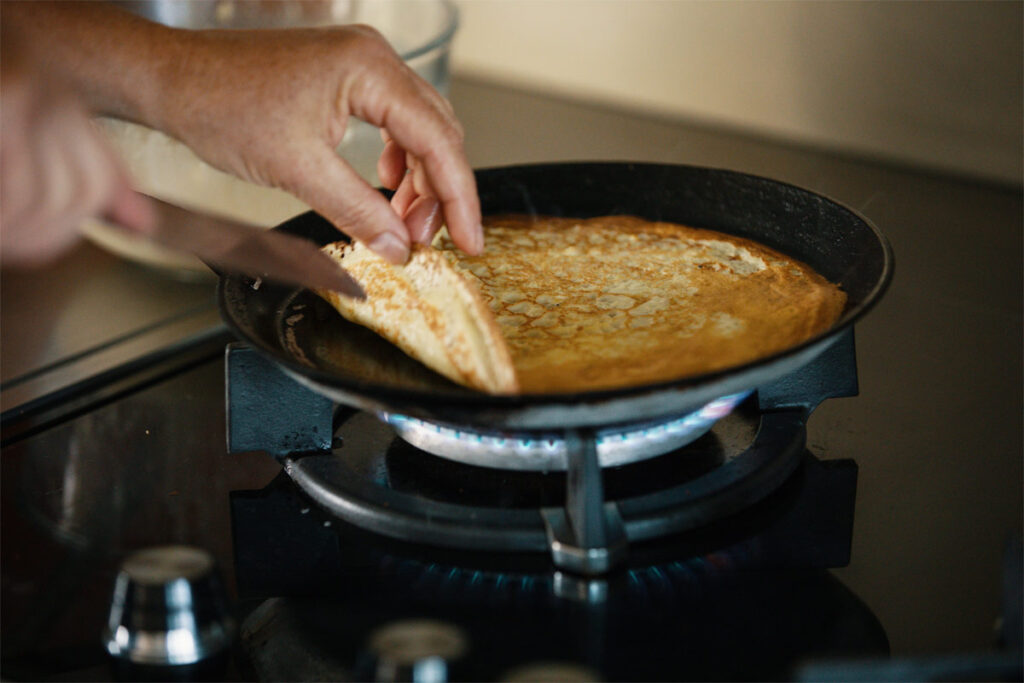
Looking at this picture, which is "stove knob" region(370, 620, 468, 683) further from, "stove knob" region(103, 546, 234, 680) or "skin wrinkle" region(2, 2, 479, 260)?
"skin wrinkle" region(2, 2, 479, 260)

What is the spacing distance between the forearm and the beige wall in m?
0.97

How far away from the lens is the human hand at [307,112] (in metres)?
0.94

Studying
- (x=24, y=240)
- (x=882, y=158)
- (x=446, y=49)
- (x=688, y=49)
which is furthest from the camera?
(x=688, y=49)

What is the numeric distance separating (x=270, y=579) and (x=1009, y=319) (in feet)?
3.04

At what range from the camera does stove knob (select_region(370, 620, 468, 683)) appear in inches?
27.2

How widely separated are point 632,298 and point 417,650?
18.8 inches

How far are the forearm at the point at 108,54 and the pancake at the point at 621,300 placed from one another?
257 mm

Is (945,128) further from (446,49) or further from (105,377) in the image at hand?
(105,377)

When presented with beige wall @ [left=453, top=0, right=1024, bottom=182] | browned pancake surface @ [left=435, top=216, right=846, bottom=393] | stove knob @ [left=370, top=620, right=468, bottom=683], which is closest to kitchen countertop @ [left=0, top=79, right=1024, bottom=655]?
beige wall @ [left=453, top=0, right=1024, bottom=182]

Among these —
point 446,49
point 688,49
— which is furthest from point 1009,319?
point 446,49

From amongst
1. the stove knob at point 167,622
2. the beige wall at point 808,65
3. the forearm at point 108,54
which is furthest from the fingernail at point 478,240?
the beige wall at point 808,65

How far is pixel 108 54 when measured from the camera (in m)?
0.98

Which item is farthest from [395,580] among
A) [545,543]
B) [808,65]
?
[808,65]

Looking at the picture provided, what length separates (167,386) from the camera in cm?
126
